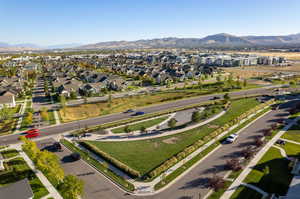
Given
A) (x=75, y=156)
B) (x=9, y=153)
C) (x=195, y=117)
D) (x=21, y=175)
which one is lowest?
(x=21, y=175)

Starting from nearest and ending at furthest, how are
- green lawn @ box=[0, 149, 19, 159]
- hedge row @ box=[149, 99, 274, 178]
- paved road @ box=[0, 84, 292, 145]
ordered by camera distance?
hedge row @ box=[149, 99, 274, 178], green lawn @ box=[0, 149, 19, 159], paved road @ box=[0, 84, 292, 145]

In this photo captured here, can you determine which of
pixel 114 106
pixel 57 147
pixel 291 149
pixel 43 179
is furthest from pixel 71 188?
pixel 114 106

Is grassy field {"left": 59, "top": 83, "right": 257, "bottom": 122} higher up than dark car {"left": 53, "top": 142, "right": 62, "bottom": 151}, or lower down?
higher up

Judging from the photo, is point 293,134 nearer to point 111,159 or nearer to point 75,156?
point 111,159

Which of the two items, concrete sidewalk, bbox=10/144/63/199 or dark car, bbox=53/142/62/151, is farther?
dark car, bbox=53/142/62/151

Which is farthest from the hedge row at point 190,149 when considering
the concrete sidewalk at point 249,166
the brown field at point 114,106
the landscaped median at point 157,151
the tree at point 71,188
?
the brown field at point 114,106

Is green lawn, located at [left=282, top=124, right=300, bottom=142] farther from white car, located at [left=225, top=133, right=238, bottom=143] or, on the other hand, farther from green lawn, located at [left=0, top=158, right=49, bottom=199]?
green lawn, located at [left=0, top=158, right=49, bottom=199]

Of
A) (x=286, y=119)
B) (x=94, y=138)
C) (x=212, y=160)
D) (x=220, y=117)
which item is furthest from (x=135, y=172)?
(x=286, y=119)

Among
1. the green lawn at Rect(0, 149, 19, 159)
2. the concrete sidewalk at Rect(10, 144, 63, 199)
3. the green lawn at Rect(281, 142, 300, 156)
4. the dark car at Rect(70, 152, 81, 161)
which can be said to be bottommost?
the concrete sidewalk at Rect(10, 144, 63, 199)

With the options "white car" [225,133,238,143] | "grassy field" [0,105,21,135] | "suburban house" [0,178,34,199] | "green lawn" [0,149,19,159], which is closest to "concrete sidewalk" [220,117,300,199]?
"white car" [225,133,238,143]
